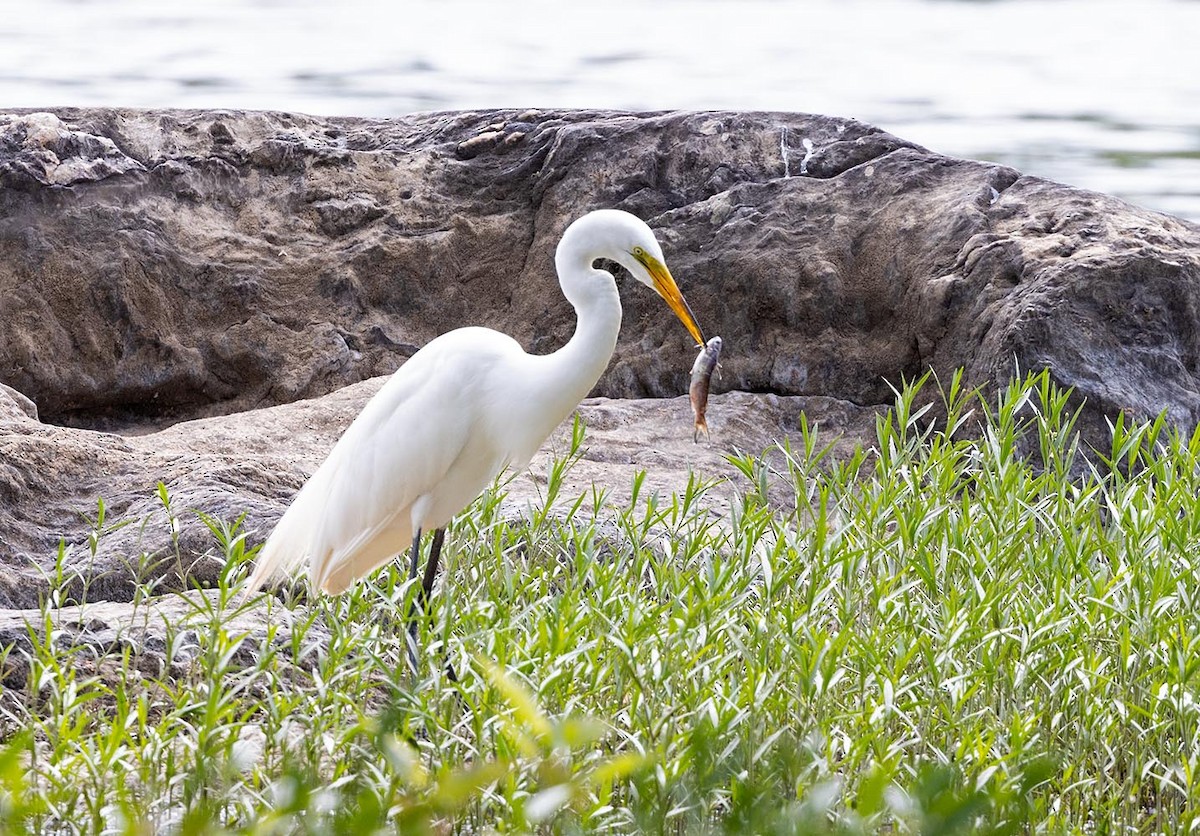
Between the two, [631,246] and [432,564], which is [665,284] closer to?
[631,246]

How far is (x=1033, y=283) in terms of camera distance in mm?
4516

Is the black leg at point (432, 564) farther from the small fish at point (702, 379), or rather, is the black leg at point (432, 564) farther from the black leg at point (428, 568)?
the small fish at point (702, 379)

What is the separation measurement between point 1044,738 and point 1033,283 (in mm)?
2198

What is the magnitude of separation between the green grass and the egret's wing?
0.12 m

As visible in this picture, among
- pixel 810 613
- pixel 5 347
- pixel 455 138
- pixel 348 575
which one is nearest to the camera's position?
pixel 810 613

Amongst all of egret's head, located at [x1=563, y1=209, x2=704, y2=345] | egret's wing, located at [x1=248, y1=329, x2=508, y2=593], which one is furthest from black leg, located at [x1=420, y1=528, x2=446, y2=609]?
egret's head, located at [x1=563, y1=209, x2=704, y2=345]

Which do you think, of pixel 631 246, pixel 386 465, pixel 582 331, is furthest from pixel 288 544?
pixel 631 246

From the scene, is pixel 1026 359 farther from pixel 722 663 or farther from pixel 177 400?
pixel 177 400

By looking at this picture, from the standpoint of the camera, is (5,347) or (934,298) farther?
(5,347)

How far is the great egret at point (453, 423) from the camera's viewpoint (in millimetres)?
3186

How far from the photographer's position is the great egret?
125 inches

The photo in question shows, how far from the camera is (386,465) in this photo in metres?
3.33

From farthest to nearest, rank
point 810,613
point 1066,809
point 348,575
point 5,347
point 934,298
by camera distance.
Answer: point 5,347 < point 934,298 < point 348,575 < point 810,613 < point 1066,809

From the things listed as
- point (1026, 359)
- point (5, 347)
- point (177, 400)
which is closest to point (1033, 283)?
point (1026, 359)
